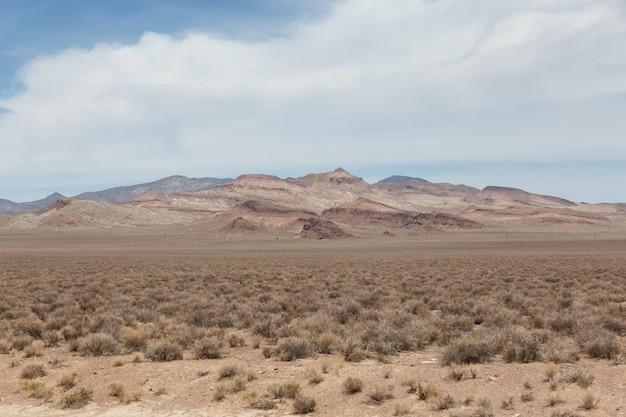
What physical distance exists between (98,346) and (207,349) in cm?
280

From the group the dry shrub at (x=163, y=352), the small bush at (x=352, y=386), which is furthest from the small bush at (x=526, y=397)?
the dry shrub at (x=163, y=352)

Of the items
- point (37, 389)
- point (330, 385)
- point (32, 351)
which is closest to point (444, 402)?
point (330, 385)

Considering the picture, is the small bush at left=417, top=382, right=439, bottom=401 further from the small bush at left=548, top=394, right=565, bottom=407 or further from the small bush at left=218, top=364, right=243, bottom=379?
the small bush at left=218, top=364, right=243, bottom=379

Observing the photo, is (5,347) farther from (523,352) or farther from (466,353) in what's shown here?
(523,352)

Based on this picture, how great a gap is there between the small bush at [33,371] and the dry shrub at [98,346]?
1.79 metres

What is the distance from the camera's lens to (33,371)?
11859mm

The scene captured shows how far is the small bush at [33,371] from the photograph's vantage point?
1179cm

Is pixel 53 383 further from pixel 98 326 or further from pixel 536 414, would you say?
pixel 536 414

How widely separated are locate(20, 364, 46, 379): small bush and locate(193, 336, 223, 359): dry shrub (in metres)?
3.21

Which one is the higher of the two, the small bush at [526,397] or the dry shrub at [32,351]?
the small bush at [526,397]

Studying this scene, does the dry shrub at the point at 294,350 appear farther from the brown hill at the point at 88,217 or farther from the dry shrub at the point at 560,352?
the brown hill at the point at 88,217

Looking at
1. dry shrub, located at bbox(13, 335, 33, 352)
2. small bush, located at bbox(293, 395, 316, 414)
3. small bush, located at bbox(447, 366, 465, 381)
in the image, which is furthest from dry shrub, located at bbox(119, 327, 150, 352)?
small bush, located at bbox(447, 366, 465, 381)

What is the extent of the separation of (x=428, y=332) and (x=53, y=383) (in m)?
8.86

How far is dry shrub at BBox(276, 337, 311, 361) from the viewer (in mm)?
12953
